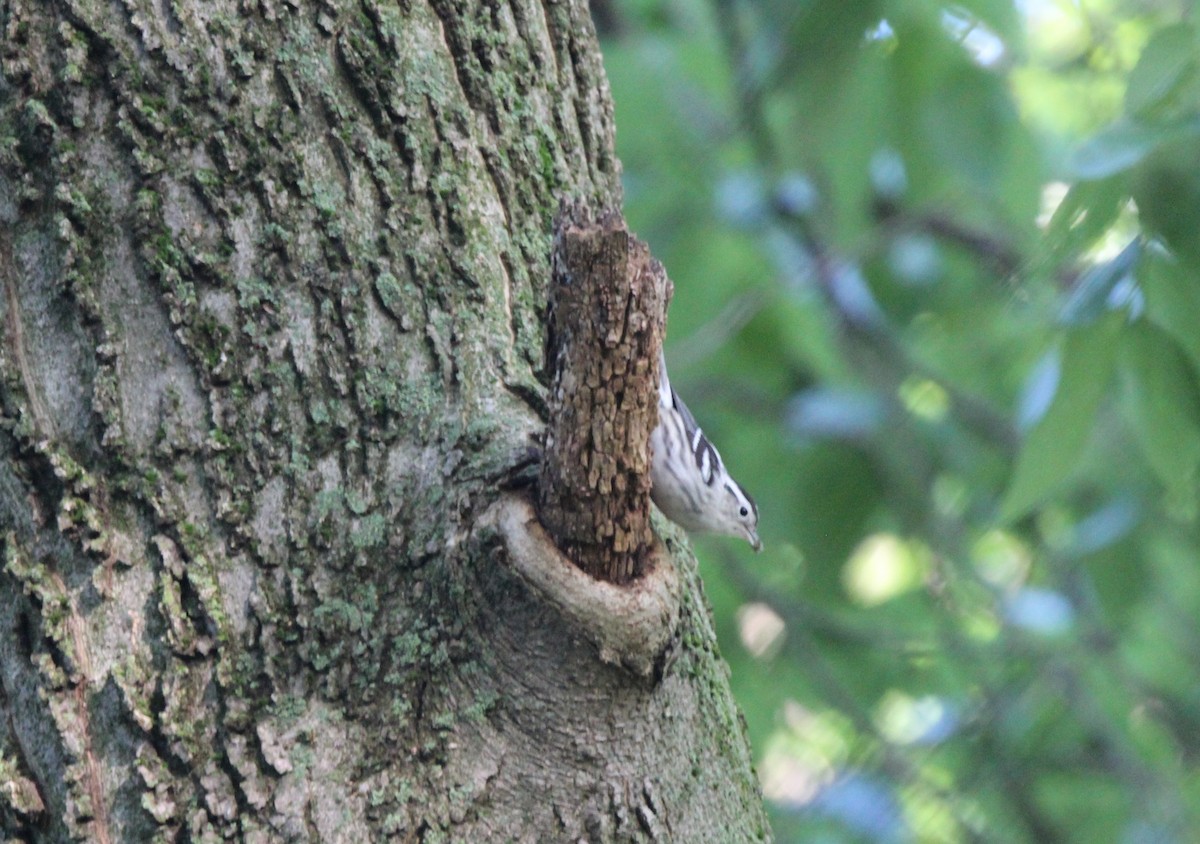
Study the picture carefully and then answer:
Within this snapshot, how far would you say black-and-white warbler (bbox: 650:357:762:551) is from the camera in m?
2.36

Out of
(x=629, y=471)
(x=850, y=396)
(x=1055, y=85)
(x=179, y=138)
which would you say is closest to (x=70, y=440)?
(x=179, y=138)

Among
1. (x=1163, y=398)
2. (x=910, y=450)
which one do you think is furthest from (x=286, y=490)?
(x=910, y=450)

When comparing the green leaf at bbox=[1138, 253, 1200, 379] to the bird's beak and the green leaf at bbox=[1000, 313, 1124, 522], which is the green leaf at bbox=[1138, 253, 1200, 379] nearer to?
the green leaf at bbox=[1000, 313, 1124, 522]

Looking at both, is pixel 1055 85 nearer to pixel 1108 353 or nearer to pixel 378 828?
pixel 1108 353

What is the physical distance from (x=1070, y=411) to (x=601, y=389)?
0.89 meters

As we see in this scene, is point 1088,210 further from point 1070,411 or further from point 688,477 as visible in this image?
point 688,477

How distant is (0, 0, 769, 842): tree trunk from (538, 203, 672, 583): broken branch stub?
53 millimetres

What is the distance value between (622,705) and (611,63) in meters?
2.39

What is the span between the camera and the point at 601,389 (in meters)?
1.30

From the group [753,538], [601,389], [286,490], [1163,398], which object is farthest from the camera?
[753,538]

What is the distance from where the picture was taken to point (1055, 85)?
5.04m

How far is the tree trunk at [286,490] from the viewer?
1358mm

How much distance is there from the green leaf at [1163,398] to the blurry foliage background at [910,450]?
731 mm

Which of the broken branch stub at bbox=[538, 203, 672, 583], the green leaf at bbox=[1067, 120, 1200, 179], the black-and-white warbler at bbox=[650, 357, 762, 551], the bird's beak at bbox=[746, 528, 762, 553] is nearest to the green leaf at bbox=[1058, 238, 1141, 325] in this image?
the green leaf at bbox=[1067, 120, 1200, 179]
